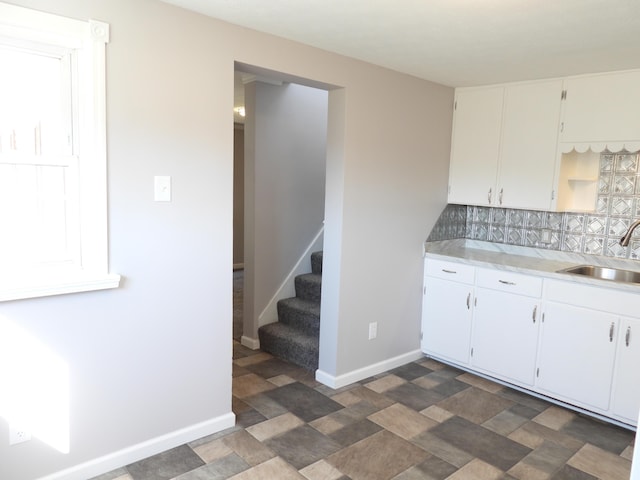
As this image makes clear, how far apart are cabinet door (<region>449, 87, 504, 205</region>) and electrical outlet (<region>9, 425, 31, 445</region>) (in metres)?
3.25

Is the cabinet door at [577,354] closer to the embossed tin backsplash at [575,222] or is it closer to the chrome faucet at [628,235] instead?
the chrome faucet at [628,235]

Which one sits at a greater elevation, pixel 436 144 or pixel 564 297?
pixel 436 144

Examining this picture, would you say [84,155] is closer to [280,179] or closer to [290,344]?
[280,179]

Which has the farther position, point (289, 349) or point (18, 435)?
point (289, 349)

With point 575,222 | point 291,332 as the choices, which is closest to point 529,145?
point 575,222

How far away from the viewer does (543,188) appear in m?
3.44

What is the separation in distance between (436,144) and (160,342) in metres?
2.55

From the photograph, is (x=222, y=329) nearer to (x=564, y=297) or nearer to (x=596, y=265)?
(x=564, y=297)

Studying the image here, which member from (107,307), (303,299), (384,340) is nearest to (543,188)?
(384,340)

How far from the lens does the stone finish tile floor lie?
241 cm

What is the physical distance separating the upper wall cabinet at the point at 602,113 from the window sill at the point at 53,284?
3.03m

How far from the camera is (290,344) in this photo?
12.3 feet

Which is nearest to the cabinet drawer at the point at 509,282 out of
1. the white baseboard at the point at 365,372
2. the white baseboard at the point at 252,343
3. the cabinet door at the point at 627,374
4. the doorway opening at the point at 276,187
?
the cabinet door at the point at 627,374

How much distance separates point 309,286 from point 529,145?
204 cm
